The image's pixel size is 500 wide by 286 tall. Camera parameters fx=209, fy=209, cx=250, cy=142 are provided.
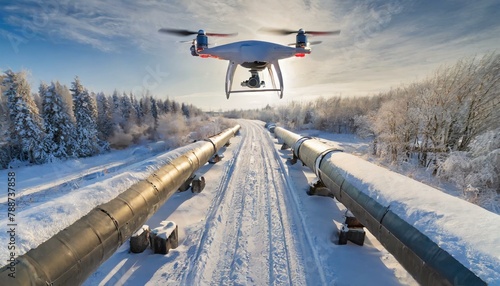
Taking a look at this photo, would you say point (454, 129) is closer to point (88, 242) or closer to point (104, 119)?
point (88, 242)

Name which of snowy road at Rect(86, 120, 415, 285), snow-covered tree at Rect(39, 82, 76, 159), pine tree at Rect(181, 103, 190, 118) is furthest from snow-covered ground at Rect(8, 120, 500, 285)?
pine tree at Rect(181, 103, 190, 118)

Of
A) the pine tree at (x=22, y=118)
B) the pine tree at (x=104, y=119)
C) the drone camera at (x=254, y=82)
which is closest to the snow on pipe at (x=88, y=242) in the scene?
the drone camera at (x=254, y=82)

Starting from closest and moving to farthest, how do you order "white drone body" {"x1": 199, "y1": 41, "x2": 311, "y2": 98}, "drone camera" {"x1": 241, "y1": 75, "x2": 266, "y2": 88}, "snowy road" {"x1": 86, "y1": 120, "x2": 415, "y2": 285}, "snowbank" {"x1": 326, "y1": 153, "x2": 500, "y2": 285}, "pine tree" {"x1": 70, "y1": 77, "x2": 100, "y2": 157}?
"snowbank" {"x1": 326, "y1": 153, "x2": 500, "y2": 285} → "snowy road" {"x1": 86, "y1": 120, "x2": 415, "y2": 285} → "white drone body" {"x1": 199, "y1": 41, "x2": 311, "y2": 98} → "drone camera" {"x1": 241, "y1": 75, "x2": 266, "y2": 88} → "pine tree" {"x1": 70, "y1": 77, "x2": 100, "y2": 157}

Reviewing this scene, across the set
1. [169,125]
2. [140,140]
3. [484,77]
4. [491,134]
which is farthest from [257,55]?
[140,140]

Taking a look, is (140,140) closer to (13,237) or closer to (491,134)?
(13,237)

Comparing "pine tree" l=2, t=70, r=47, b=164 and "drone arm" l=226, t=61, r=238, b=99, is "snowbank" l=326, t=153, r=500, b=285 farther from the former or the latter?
"pine tree" l=2, t=70, r=47, b=164

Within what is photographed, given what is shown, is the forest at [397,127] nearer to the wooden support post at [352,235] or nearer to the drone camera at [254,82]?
the wooden support post at [352,235]
